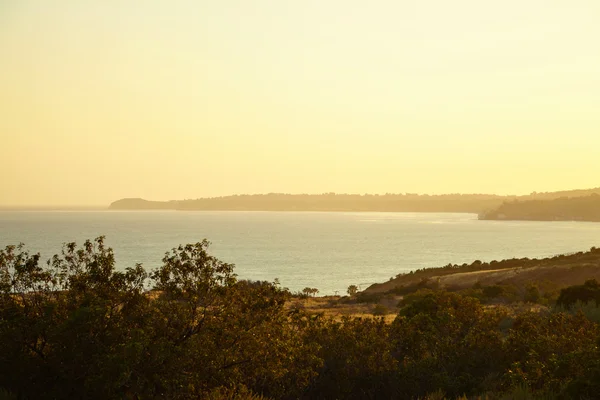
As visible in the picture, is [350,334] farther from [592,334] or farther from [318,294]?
[318,294]

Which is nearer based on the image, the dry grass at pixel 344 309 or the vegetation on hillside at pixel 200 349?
the vegetation on hillside at pixel 200 349

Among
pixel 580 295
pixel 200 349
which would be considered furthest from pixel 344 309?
pixel 200 349

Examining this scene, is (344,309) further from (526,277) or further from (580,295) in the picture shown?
(526,277)

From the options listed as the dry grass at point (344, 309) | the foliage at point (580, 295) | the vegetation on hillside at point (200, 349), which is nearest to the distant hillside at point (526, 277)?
the dry grass at point (344, 309)

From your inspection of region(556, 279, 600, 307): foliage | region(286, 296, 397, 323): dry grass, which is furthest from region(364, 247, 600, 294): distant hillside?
region(556, 279, 600, 307): foliage

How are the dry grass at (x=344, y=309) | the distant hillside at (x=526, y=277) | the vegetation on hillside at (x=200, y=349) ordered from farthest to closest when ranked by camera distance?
the distant hillside at (x=526, y=277)
the dry grass at (x=344, y=309)
the vegetation on hillside at (x=200, y=349)

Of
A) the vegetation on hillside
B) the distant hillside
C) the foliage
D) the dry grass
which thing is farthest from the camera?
the distant hillside

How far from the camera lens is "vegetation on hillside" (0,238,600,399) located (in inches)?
461

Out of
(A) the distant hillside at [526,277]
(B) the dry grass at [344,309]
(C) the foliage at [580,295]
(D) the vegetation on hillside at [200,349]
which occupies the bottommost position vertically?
(B) the dry grass at [344,309]

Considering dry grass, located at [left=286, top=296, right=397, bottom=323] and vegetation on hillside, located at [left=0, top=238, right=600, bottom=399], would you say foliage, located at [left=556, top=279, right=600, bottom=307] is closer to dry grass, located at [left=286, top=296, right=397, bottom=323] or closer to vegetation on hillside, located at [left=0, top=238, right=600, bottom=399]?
dry grass, located at [left=286, top=296, right=397, bottom=323]

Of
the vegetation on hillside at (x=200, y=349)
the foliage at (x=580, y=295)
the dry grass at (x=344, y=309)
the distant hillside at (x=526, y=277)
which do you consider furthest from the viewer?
the distant hillside at (x=526, y=277)

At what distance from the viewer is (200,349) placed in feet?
40.5

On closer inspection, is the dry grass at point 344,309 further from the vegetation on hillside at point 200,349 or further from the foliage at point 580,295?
the vegetation on hillside at point 200,349

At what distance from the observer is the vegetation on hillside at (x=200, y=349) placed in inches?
461
